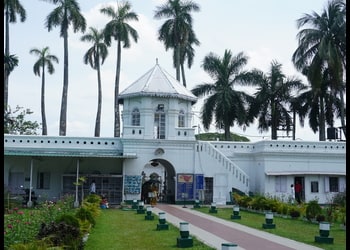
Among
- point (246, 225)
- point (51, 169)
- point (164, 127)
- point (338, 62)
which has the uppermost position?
point (338, 62)

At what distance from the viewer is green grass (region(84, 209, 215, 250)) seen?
12117 mm

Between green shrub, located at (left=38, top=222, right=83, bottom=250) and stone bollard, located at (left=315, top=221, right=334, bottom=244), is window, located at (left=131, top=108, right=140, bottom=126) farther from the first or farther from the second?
green shrub, located at (left=38, top=222, right=83, bottom=250)

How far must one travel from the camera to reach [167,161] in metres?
28.1

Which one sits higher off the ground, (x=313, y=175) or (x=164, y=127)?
(x=164, y=127)

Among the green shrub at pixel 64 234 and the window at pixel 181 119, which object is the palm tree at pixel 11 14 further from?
the green shrub at pixel 64 234

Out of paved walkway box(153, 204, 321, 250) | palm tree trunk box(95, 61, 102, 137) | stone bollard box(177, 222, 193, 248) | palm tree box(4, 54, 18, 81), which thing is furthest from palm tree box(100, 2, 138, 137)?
stone bollard box(177, 222, 193, 248)

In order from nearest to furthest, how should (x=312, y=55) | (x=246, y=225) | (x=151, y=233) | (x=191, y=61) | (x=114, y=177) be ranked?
A: 1. (x=151, y=233)
2. (x=246, y=225)
3. (x=114, y=177)
4. (x=312, y=55)
5. (x=191, y=61)

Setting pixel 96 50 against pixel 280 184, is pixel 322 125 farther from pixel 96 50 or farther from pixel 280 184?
pixel 96 50

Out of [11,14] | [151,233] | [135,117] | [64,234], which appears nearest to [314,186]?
[135,117]

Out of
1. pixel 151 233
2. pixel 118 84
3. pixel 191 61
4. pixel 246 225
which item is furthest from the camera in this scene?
pixel 191 61

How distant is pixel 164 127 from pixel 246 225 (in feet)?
40.5

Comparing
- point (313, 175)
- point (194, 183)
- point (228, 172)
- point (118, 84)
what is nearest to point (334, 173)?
point (313, 175)

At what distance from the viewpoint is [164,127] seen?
28672 millimetres

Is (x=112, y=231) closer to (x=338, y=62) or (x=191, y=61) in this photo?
(x=338, y=62)
